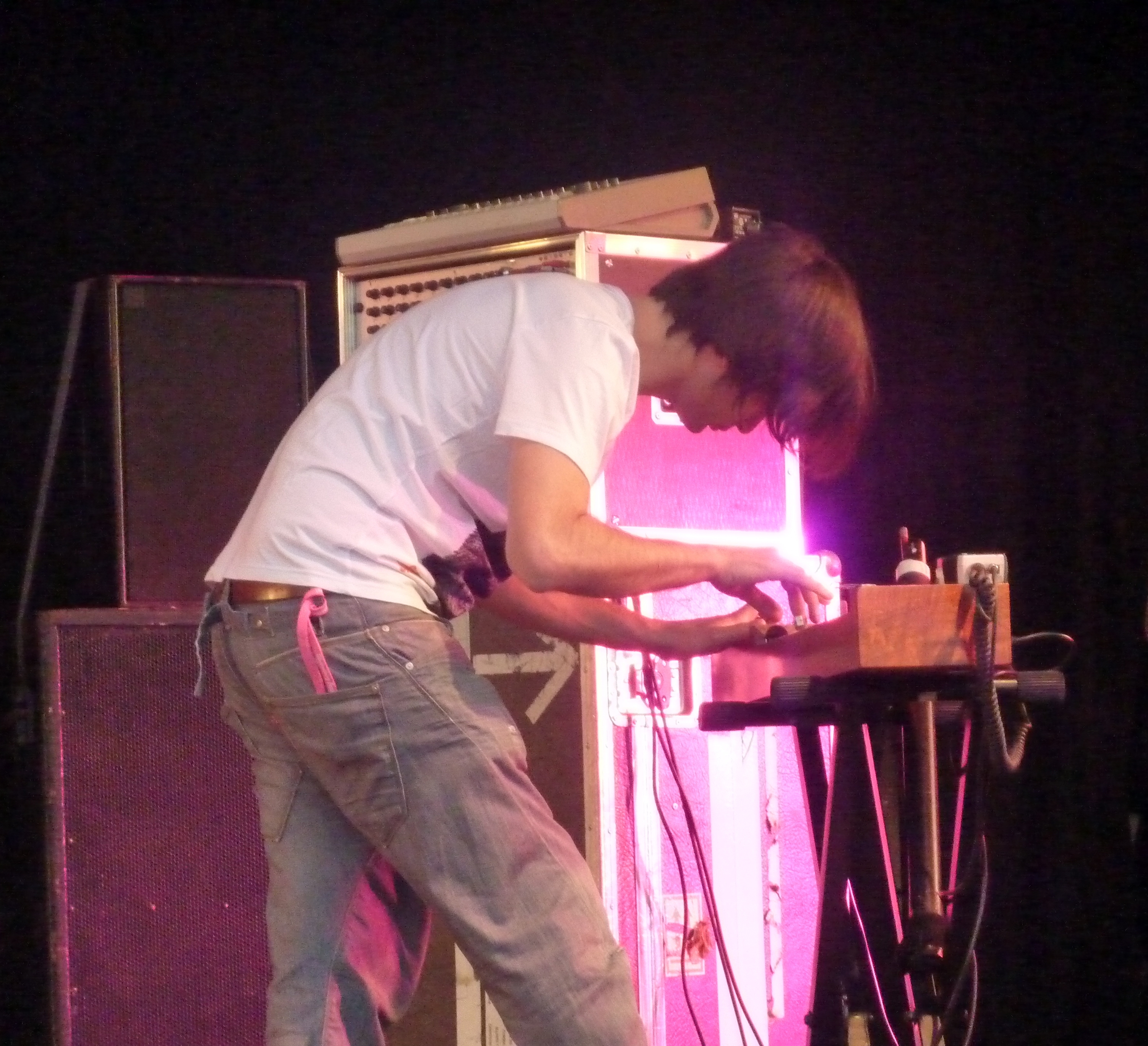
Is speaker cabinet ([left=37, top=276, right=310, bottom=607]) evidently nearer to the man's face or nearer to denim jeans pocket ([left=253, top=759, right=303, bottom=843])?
denim jeans pocket ([left=253, top=759, right=303, bottom=843])

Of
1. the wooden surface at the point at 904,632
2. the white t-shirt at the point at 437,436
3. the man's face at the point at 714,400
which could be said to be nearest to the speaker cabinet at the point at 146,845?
the white t-shirt at the point at 437,436

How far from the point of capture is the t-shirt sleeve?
1.52 metres

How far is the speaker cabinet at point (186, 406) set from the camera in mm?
2627

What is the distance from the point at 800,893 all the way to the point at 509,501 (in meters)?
1.35

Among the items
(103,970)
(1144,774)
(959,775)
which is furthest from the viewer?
(1144,774)

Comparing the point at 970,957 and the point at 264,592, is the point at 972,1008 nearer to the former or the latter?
the point at 970,957

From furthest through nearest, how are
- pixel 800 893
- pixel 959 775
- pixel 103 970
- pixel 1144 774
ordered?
pixel 1144 774
pixel 800 893
pixel 103 970
pixel 959 775

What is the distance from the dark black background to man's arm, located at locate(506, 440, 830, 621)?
1.72m

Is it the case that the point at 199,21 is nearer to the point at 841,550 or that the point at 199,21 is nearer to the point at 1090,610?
the point at 841,550

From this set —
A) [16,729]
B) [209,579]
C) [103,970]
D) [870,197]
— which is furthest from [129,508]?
[870,197]

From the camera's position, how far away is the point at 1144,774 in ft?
9.96

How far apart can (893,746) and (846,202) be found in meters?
1.79

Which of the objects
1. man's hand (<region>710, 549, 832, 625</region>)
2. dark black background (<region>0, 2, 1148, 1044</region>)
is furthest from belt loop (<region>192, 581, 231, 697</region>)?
dark black background (<region>0, 2, 1148, 1044</region>)

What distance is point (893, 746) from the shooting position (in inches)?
74.3
